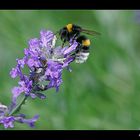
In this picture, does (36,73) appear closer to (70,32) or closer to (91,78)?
(70,32)

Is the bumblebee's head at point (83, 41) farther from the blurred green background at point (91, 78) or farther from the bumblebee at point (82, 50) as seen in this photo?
the blurred green background at point (91, 78)

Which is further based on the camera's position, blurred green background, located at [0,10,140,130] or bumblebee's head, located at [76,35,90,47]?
blurred green background, located at [0,10,140,130]

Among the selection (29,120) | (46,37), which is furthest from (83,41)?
(29,120)

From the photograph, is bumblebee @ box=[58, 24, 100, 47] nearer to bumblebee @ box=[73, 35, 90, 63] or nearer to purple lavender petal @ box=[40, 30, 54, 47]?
bumblebee @ box=[73, 35, 90, 63]

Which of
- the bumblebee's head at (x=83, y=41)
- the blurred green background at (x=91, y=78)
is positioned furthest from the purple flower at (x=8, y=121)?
the blurred green background at (x=91, y=78)

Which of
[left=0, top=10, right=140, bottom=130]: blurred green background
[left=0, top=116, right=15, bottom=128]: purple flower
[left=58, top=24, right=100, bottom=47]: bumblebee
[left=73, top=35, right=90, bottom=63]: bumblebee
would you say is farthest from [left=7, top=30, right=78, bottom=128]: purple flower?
[left=0, top=10, right=140, bottom=130]: blurred green background

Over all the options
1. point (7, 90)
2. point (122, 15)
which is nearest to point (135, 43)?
point (122, 15)

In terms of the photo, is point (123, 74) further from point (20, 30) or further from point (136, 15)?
point (20, 30)
